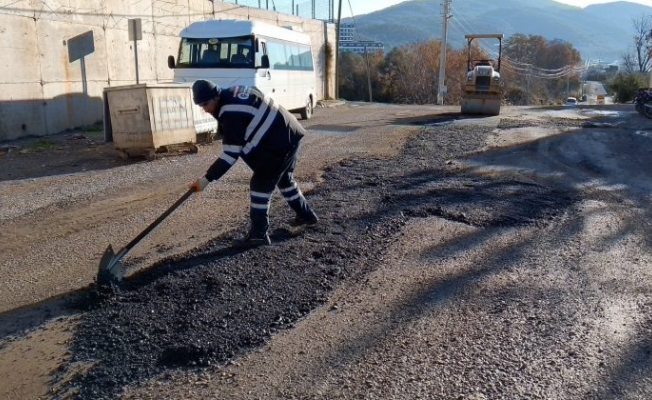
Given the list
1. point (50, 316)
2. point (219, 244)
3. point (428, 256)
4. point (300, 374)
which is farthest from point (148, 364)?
point (428, 256)

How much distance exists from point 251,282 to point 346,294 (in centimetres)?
75

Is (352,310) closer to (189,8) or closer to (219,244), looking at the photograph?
(219,244)

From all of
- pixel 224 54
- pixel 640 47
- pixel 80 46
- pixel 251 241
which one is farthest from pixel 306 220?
pixel 640 47

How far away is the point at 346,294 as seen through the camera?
4.56 meters

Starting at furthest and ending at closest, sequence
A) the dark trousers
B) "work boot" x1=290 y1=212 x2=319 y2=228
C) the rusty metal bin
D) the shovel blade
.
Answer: the rusty metal bin → "work boot" x1=290 y1=212 x2=319 y2=228 → the dark trousers → the shovel blade

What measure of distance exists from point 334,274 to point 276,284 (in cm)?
54

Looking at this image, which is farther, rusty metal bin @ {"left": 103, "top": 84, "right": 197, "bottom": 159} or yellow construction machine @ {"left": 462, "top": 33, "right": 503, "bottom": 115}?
yellow construction machine @ {"left": 462, "top": 33, "right": 503, "bottom": 115}

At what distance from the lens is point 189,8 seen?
2080cm

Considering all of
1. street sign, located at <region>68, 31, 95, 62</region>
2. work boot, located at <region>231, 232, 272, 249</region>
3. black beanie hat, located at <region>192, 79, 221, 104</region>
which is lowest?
work boot, located at <region>231, 232, 272, 249</region>

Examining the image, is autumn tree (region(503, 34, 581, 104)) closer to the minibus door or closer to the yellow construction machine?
the yellow construction machine

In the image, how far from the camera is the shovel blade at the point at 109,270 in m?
4.55

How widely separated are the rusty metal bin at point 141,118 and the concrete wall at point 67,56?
12.4ft

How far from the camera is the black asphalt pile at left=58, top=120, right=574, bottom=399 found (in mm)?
3621

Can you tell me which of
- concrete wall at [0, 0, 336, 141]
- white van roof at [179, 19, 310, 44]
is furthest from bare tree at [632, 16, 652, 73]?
white van roof at [179, 19, 310, 44]
